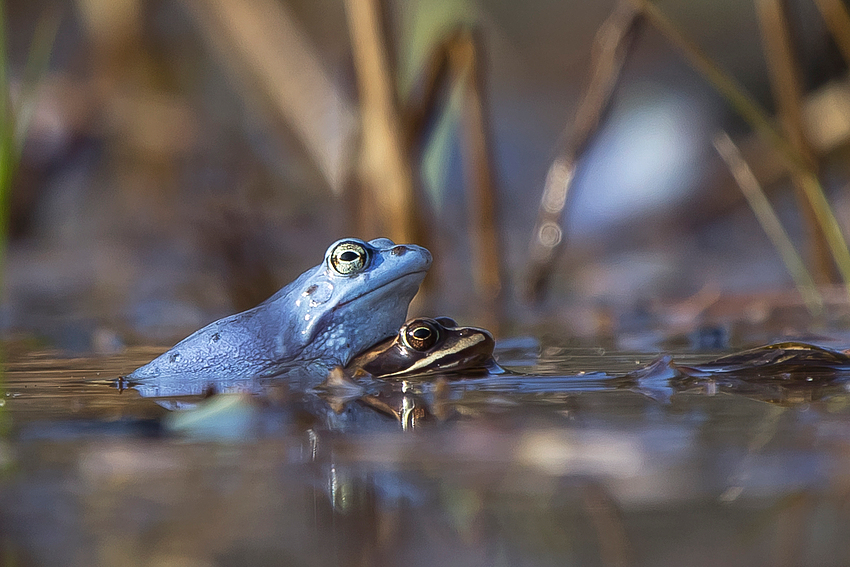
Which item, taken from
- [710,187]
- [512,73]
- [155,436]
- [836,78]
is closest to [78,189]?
[512,73]

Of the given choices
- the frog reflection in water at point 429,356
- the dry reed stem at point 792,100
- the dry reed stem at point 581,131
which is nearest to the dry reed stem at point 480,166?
the dry reed stem at point 581,131

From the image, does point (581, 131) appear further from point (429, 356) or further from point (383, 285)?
point (429, 356)

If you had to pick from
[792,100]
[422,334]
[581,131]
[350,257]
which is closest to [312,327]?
[350,257]

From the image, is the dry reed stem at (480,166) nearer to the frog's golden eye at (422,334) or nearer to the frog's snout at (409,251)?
the frog's snout at (409,251)

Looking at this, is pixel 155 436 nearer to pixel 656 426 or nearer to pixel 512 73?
pixel 656 426

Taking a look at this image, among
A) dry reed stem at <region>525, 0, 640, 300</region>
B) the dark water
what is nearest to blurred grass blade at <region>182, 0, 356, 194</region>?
dry reed stem at <region>525, 0, 640, 300</region>

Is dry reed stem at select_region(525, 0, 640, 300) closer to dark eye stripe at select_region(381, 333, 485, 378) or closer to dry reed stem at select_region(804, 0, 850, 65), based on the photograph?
dry reed stem at select_region(804, 0, 850, 65)

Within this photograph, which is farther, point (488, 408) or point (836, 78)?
point (836, 78)
